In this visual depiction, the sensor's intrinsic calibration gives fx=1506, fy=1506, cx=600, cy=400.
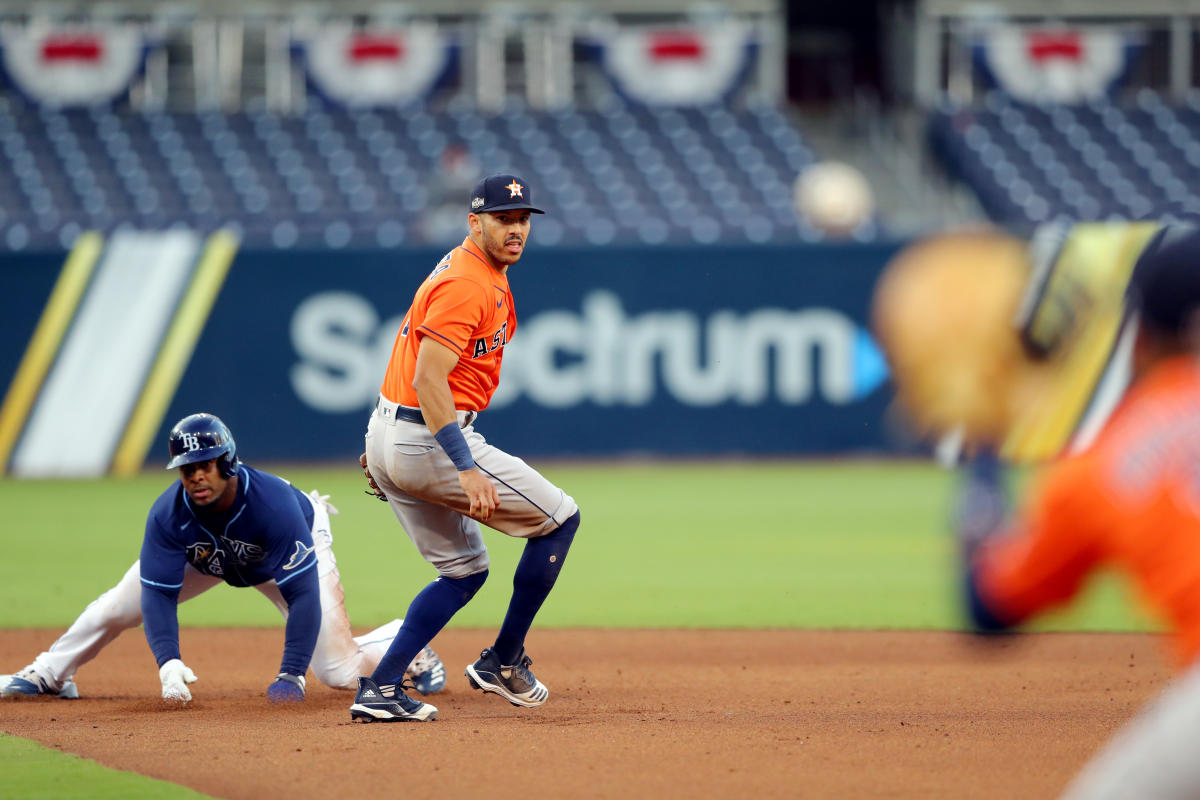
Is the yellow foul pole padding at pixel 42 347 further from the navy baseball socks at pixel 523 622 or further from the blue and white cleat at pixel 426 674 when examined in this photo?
the navy baseball socks at pixel 523 622

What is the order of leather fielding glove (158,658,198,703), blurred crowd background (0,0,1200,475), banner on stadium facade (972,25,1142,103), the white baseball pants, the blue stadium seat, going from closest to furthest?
the white baseball pants, leather fielding glove (158,658,198,703), blurred crowd background (0,0,1200,475), the blue stadium seat, banner on stadium facade (972,25,1142,103)

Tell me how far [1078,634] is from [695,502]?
6.35 meters

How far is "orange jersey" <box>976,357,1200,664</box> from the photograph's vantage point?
287 centimetres

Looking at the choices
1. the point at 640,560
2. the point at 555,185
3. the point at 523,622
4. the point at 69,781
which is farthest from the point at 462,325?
the point at 555,185

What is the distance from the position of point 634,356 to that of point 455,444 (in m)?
11.6

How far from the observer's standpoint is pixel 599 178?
73.3 ft

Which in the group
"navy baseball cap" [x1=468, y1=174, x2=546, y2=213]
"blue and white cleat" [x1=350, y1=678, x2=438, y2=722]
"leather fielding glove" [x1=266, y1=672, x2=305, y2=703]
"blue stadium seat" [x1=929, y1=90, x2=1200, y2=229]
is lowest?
"blue stadium seat" [x1=929, y1=90, x2=1200, y2=229]

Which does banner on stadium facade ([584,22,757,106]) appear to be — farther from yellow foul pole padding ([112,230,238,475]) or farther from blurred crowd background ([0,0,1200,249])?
yellow foul pole padding ([112,230,238,475])

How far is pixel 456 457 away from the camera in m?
5.62

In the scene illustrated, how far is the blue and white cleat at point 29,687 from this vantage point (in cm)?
658

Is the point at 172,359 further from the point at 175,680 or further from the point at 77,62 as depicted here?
the point at 175,680

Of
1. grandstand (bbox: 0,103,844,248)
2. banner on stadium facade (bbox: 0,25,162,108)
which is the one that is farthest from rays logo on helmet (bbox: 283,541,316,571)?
banner on stadium facade (bbox: 0,25,162,108)

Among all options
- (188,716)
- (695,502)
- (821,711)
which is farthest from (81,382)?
(821,711)

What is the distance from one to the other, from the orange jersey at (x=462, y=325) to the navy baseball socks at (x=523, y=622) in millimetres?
633
